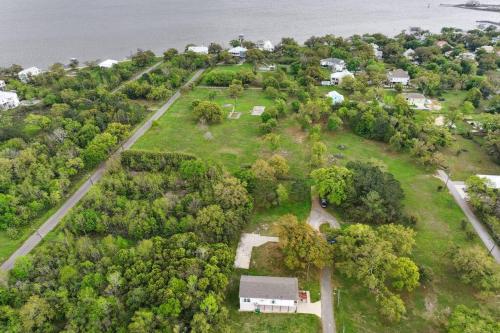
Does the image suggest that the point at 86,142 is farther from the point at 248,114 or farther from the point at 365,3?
the point at 365,3

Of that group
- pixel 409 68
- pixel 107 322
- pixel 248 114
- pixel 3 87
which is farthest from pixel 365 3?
pixel 107 322

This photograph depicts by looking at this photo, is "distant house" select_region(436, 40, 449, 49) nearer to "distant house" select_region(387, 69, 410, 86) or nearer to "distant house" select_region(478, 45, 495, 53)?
"distant house" select_region(478, 45, 495, 53)

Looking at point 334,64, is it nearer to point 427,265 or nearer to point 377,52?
point 377,52

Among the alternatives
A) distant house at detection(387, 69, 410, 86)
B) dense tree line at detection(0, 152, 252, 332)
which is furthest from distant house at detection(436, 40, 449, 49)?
dense tree line at detection(0, 152, 252, 332)

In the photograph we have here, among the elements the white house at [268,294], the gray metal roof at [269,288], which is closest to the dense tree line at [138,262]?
the gray metal roof at [269,288]

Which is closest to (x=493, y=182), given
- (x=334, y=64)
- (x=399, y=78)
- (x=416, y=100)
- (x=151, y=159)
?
(x=416, y=100)
